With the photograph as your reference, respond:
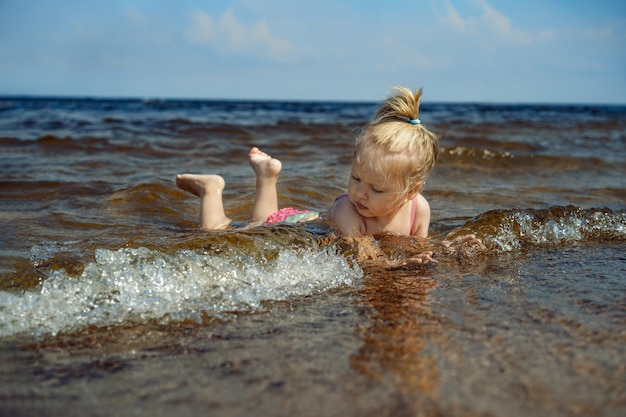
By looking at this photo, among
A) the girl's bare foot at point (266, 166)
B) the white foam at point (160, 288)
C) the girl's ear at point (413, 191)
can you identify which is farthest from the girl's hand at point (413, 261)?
the girl's bare foot at point (266, 166)

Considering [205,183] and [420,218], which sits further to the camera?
[205,183]

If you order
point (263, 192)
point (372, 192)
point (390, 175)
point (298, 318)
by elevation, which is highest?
point (390, 175)

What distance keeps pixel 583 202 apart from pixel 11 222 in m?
4.63

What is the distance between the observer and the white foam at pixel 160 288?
90.7 inches

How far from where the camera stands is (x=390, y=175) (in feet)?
11.1

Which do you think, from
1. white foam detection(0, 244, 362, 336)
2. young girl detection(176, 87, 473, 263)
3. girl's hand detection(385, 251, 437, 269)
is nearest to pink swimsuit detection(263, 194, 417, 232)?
young girl detection(176, 87, 473, 263)

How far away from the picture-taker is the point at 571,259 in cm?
332

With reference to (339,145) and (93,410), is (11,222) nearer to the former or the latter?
(93,410)

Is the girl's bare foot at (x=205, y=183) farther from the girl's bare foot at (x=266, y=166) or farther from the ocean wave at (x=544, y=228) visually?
the ocean wave at (x=544, y=228)

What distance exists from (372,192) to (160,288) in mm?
1344

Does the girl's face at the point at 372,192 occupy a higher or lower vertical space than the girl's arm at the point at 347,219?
higher

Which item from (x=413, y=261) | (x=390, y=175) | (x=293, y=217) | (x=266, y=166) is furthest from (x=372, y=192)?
(x=266, y=166)

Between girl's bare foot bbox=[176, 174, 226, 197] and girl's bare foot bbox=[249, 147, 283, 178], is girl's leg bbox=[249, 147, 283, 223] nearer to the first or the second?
girl's bare foot bbox=[249, 147, 283, 178]

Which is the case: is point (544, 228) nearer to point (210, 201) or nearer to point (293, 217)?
point (293, 217)
